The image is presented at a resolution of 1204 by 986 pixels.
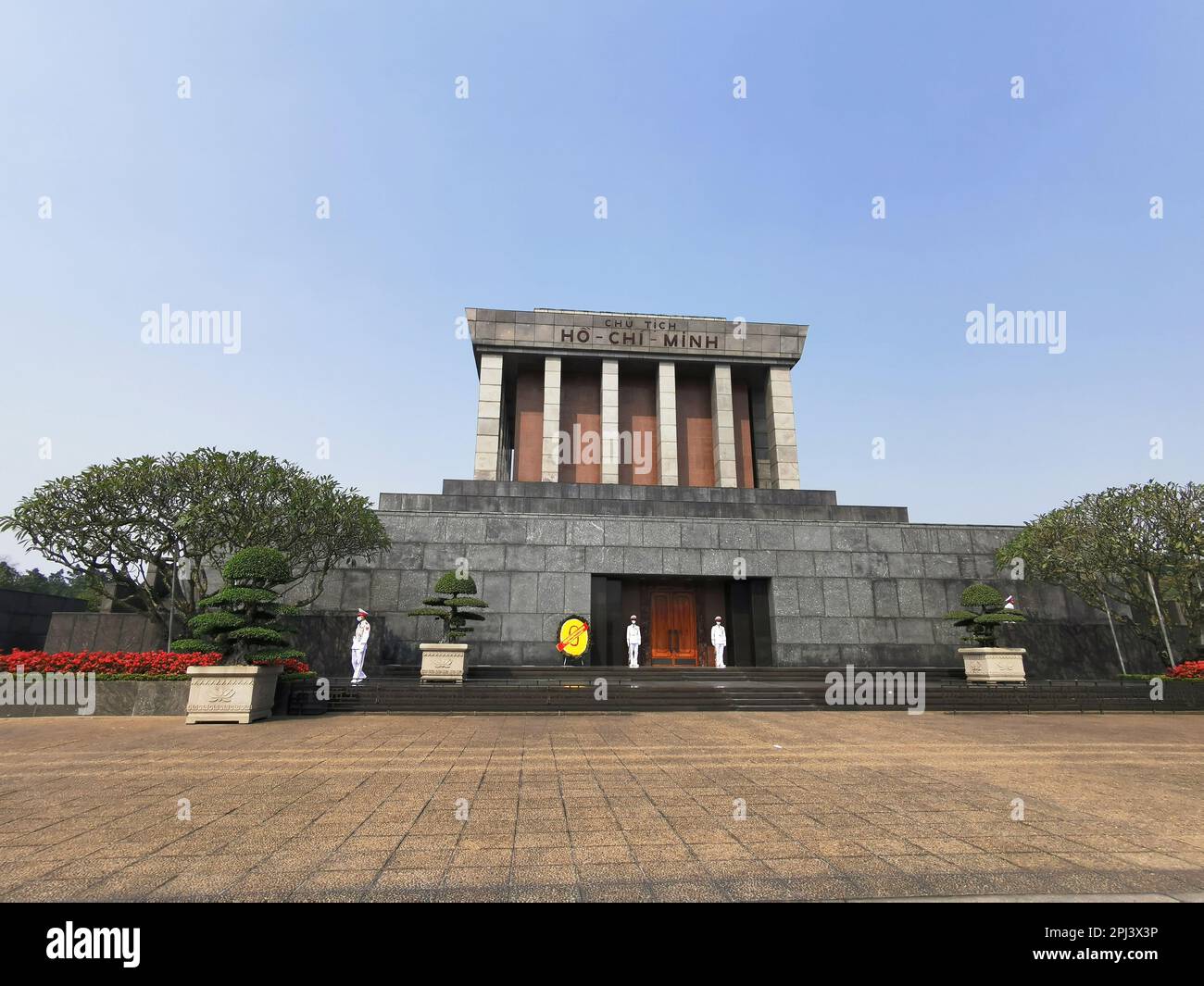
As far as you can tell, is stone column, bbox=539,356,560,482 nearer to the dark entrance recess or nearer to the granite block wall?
the granite block wall

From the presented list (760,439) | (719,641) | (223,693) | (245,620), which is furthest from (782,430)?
(223,693)

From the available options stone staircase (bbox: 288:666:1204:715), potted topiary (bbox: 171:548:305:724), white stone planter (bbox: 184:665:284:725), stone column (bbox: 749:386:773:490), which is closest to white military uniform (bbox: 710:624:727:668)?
stone staircase (bbox: 288:666:1204:715)

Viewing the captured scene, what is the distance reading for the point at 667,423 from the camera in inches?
1300

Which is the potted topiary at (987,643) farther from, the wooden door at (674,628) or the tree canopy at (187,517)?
the tree canopy at (187,517)

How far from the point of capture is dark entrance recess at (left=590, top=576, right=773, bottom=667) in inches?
886

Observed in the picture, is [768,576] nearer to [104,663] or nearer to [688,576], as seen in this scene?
[688,576]

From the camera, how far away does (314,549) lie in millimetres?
19453

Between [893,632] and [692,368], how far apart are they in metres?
18.5

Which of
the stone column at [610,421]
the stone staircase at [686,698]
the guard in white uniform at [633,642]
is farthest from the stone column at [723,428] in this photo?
the stone staircase at [686,698]

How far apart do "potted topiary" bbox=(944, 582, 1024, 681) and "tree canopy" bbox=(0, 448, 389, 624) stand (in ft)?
64.2

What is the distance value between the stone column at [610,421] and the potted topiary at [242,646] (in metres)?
19.6

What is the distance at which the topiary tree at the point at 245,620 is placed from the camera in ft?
45.4

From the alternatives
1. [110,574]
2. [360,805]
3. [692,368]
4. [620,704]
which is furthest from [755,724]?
[692,368]
